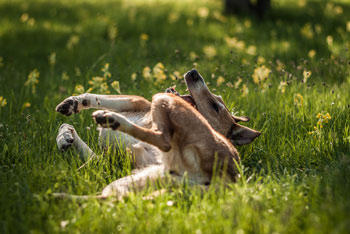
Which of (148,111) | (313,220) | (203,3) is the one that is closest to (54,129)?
(148,111)

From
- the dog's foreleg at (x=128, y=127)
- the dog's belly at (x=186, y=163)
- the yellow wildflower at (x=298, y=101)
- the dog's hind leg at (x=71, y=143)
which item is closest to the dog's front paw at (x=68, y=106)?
the dog's hind leg at (x=71, y=143)

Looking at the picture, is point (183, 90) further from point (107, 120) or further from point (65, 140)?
point (107, 120)

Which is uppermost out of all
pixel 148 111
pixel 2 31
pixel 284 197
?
pixel 2 31

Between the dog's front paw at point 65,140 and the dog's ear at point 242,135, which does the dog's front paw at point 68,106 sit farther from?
the dog's ear at point 242,135

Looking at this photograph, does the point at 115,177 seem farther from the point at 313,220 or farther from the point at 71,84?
the point at 71,84

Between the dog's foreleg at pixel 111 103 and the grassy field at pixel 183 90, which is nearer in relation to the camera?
the grassy field at pixel 183 90

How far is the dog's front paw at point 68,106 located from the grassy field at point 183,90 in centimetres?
23

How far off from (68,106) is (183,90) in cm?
158

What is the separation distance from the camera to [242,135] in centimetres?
378

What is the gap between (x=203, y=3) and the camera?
42.8 ft

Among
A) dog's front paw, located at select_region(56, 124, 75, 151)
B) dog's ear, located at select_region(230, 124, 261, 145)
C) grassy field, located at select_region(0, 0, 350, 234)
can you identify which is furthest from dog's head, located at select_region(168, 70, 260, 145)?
dog's front paw, located at select_region(56, 124, 75, 151)

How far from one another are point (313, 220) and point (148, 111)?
195 centimetres

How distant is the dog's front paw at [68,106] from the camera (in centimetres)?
378

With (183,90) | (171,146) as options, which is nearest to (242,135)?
(171,146)
